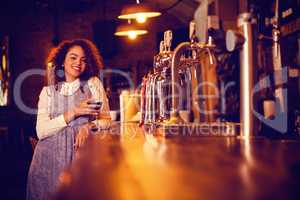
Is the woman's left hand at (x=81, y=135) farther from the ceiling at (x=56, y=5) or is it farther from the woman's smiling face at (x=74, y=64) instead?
the ceiling at (x=56, y=5)

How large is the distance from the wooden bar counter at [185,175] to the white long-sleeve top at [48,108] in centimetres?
162

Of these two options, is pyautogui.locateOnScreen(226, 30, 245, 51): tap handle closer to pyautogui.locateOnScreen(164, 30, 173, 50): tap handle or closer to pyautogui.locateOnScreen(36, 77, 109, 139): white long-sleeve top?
pyautogui.locateOnScreen(164, 30, 173, 50): tap handle

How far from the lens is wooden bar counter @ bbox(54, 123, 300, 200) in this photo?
0.72m

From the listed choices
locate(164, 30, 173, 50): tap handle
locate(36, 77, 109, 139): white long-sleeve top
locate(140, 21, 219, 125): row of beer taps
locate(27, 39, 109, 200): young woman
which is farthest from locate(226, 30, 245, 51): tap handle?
locate(36, 77, 109, 139): white long-sleeve top

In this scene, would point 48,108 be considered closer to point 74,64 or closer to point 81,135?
point 74,64

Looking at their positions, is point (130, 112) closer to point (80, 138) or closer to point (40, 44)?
point (80, 138)

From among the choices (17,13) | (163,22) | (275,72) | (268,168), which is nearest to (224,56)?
(275,72)

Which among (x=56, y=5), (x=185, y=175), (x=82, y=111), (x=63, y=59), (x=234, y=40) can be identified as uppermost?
(x=56, y=5)

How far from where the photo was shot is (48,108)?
3.16 metres

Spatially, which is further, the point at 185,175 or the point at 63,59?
the point at 63,59

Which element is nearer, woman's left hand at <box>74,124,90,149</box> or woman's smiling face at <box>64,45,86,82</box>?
woman's left hand at <box>74,124,90,149</box>

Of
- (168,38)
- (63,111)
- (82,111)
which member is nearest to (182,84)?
(168,38)

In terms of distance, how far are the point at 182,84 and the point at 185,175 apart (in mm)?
1776

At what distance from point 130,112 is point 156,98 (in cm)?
98
